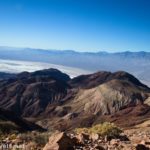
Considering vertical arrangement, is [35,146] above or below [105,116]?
above

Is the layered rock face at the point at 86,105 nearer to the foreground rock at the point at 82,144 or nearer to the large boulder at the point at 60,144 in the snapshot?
the foreground rock at the point at 82,144

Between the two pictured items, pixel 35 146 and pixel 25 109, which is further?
pixel 25 109

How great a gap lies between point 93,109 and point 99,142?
513 feet

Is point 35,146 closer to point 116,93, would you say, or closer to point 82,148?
point 82,148

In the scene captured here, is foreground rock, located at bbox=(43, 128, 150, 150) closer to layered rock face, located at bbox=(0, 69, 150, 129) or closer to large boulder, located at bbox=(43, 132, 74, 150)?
large boulder, located at bbox=(43, 132, 74, 150)

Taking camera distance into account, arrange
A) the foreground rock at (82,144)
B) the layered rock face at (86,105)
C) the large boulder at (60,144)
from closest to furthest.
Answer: the large boulder at (60,144), the foreground rock at (82,144), the layered rock face at (86,105)

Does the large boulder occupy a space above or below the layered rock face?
above

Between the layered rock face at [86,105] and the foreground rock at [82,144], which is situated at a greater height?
the foreground rock at [82,144]

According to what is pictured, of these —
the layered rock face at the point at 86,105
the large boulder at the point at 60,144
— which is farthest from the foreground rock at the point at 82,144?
the layered rock face at the point at 86,105

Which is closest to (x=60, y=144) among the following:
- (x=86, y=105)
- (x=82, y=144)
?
(x=82, y=144)

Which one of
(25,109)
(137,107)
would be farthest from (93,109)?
(25,109)

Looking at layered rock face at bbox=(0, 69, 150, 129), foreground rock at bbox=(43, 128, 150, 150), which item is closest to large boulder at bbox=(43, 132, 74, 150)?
foreground rock at bbox=(43, 128, 150, 150)

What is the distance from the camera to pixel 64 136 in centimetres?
1221

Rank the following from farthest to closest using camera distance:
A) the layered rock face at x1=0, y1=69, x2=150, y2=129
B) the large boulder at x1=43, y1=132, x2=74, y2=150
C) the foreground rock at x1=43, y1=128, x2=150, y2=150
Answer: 1. the layered rock face at x1=0, y1=69, x2=150, y2=129
2. the foreground rock at x1=43, y1=128, x2=150, y2=150
3. the large boulder at x1=43, y1=132, x2=74, y2=150
